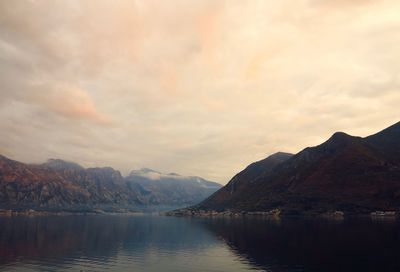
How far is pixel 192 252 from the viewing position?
161000mm

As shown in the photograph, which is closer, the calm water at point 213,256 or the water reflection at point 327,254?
the water reflection at point 327,254

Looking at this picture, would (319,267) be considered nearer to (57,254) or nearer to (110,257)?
(110,257)

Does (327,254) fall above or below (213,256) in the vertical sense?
above

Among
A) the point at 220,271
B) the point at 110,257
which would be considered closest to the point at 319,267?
the point at 220,271

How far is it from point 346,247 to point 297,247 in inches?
812

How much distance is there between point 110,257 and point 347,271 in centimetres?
8989

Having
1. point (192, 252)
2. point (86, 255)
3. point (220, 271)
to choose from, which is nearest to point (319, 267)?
point (220, 271)

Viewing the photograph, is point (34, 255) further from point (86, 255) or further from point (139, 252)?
point (139, 252)

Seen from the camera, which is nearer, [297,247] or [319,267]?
[319,267]

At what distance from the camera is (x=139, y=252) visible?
163m

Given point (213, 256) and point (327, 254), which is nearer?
point (327, 254)

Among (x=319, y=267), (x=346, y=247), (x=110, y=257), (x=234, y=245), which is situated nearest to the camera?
(x=319, y=267)

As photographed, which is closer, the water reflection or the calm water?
the water reflection

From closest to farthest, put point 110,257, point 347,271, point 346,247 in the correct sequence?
point 347,271
point 110,257
point 346,247
